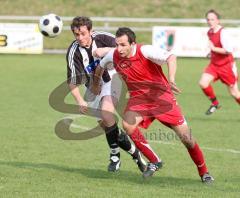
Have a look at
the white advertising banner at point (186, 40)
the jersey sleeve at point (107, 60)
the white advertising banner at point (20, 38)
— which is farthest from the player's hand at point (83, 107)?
the white advertising banner at point (20, 38)

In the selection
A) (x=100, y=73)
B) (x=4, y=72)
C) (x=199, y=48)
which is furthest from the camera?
(x=199, y=48)

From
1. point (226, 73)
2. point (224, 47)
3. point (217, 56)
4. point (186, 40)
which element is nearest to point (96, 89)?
point (224, 47)

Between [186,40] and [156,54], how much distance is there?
1996 cm

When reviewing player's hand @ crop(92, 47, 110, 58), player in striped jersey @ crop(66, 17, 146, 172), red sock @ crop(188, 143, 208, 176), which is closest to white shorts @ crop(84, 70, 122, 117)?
player in striped jersey @ crop(66, 17, 146, 172)

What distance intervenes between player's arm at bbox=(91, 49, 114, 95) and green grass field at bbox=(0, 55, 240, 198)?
105 centimetres

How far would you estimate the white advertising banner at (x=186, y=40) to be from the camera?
26750 millimetres

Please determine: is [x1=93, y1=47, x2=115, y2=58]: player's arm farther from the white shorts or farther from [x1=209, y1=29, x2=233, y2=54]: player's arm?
[x1=209, y1=29, x2=233, y2=54]: player's arm

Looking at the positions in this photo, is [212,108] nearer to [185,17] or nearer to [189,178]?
[189,178]

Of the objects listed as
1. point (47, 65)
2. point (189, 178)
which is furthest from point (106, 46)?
point (47, 65)

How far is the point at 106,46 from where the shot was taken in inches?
347

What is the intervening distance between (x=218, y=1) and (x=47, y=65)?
47.1 ft

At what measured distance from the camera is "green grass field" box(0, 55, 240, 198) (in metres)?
7.50

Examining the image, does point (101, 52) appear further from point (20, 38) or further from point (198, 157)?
point (20, 38)

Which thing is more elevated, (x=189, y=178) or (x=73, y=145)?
(x=189, y=178)
